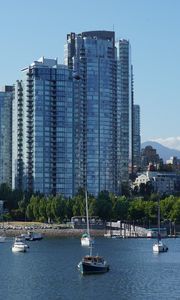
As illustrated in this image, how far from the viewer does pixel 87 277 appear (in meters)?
84.9

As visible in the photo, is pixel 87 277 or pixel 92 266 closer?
pixel 87 277

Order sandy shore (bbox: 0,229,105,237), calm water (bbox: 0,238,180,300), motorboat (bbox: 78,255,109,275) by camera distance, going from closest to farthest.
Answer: calm water (bbox: 0,238,180,300) → motorboat (bbox: 78,255,109,275) → sandy shore (bbox: 0,229,105,237)

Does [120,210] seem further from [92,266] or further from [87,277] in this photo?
[87,277]

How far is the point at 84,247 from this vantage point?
132m

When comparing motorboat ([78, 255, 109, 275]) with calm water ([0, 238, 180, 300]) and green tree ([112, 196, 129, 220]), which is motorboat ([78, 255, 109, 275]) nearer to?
calm water ([0, 238, 180, 300])

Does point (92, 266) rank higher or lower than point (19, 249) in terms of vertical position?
lower

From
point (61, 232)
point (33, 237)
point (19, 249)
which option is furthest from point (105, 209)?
point (19, 249)

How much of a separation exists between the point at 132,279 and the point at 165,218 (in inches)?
3797

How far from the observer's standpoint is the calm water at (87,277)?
7319cm

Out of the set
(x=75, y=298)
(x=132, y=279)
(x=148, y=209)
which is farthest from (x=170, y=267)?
(x=148, y=209)

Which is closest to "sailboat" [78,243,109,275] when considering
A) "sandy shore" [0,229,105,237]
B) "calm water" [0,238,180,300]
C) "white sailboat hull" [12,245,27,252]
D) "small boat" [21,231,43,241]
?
"calm water" [0,238,180,300]

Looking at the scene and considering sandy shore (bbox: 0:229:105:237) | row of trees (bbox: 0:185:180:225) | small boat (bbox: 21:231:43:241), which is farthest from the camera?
row of trees (bbox: 0:185:180:225)

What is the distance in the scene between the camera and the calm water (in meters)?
73.2

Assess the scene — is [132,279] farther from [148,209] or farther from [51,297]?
[148,209]
